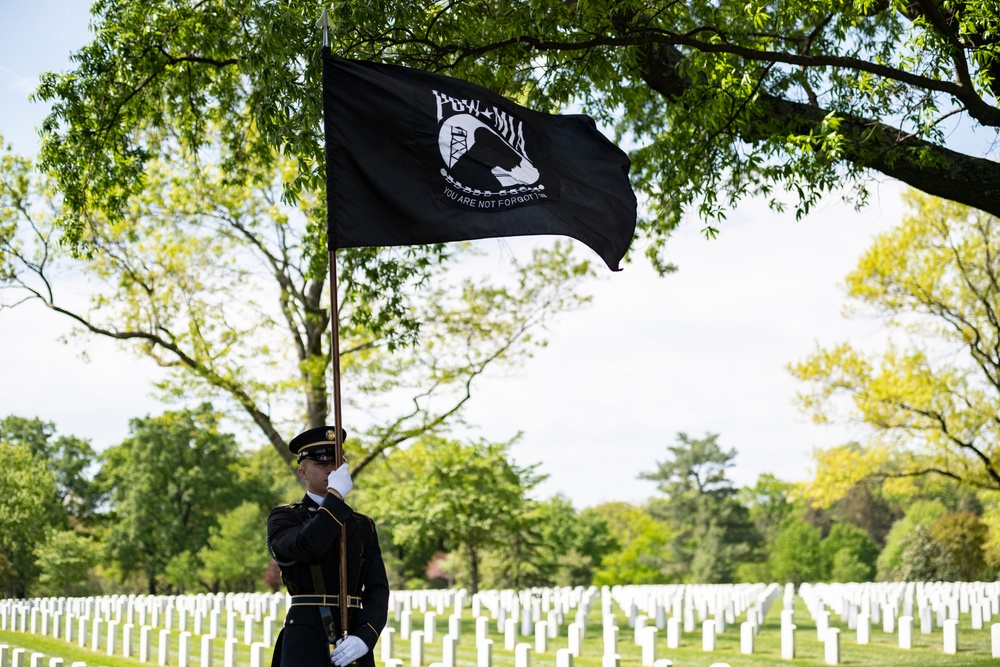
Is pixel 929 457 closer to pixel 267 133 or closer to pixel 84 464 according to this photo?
pixel 267 133

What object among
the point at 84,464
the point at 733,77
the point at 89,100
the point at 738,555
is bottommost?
the point at 738,555

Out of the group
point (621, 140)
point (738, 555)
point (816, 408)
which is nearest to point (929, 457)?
point (816, 408)

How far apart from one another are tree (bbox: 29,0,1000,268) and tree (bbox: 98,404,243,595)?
119 feet

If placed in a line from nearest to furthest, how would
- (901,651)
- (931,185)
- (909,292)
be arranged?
(931,185)
(901,651)
(909,292)

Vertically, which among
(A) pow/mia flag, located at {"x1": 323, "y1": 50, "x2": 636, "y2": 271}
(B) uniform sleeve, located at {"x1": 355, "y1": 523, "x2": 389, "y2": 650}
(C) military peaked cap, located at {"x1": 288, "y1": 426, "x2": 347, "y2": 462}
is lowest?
(B) uniform sleeve, located at {"x1": 355, "y1": 523, "x2": 389, "y2": 650}

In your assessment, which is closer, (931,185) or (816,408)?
(931,185)

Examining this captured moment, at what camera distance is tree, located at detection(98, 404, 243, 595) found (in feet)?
153

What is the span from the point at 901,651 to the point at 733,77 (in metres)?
10.2

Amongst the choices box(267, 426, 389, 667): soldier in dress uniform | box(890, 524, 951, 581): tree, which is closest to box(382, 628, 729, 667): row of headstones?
box(267, 426, 389, 667): soldier in dress uniform

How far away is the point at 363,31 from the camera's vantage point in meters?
8.52

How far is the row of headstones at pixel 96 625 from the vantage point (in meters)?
16.2

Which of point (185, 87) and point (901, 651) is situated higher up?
point (185, 87)

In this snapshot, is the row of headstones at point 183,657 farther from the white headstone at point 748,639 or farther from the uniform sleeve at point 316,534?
the white headstone at point 748,639

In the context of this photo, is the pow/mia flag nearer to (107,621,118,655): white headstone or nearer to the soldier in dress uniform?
the soldier in dress uniform
